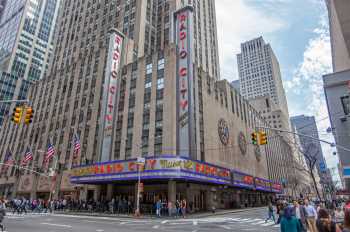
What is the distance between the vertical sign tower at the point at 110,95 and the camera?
1603 inches

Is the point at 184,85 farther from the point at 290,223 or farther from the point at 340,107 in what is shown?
the point at 290,223

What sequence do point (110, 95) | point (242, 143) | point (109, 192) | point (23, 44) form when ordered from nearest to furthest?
1. point (109, 192)
2. point (110, 95)
3. point (242, 143)
4. point (23, 44)

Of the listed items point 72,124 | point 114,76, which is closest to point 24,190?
point 72,124

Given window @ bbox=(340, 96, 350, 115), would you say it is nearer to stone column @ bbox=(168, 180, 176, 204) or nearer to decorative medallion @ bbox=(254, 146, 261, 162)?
stone column @ bbox=(168, 180, 176, 204)

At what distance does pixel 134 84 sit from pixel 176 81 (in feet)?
29.3

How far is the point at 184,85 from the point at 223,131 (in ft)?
45.1

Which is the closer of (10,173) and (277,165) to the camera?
(10,173)

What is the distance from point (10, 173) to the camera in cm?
5478

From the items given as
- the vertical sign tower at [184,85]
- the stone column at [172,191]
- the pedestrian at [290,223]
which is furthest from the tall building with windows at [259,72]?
the pedestrian at [290,223]

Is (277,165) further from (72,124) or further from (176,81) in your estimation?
(72,124)

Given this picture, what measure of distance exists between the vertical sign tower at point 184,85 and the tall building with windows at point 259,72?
132984 millimetres

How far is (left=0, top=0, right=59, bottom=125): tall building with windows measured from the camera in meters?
98.1

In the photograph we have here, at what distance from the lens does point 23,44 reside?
108 metres

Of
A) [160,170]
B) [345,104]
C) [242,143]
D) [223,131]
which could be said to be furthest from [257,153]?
[160,170]
